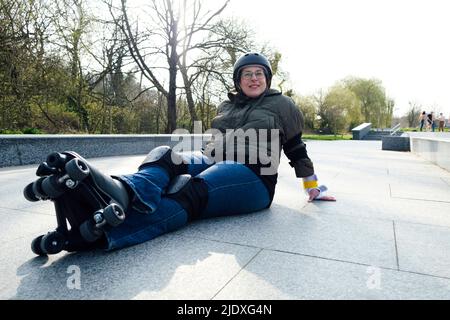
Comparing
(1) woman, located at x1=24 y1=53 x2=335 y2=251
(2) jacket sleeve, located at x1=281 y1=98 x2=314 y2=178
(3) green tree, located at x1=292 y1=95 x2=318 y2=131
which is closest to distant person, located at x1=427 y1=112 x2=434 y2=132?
(3) green tree, located at x1=292 y1=95 x2=318 y2=131

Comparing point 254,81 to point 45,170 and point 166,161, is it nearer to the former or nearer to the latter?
point 166,161

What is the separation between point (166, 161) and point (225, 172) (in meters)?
0.41

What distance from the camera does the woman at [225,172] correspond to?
5.66ft

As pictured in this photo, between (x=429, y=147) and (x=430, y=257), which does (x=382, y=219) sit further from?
(x=429, y=147)

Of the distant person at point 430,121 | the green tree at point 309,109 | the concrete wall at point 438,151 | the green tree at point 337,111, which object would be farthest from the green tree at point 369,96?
the concrete wall at point 438,151

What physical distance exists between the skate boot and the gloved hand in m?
1.91

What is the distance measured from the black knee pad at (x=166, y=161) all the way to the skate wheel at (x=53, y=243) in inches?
25.9

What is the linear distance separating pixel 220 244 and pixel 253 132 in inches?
39.6

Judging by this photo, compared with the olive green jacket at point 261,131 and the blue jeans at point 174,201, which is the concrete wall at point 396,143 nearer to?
the olive green jacket at point 261,131

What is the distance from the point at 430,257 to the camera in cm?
173

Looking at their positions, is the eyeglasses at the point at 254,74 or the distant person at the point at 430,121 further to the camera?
the distant person at the point at 430,121

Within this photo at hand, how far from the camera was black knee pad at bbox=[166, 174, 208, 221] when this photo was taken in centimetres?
194

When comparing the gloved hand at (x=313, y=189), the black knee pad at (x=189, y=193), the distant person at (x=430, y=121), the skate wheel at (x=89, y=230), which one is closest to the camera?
the skate wheel at (x=89, y=230)

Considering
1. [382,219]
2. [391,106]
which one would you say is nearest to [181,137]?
[382,219]
